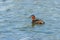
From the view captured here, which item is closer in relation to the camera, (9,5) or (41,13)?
(41,13)

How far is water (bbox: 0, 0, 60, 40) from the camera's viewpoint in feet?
49.0

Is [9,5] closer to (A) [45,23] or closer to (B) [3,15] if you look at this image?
(B) [3,15]

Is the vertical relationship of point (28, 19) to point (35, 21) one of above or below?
above

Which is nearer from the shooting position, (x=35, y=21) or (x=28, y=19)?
(x=35, y=21)

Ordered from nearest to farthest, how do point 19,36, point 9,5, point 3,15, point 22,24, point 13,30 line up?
point 19,36, point 13,30, point 22,24, point 3,15, point 9,5

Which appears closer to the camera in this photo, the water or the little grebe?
the water

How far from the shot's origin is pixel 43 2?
21.6 m

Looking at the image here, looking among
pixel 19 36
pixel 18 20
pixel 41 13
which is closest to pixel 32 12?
pixel 41 13

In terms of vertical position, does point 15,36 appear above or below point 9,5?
below

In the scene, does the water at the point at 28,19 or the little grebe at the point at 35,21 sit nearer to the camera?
the water at the point at 28,19

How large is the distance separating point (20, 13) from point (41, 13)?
1.15m

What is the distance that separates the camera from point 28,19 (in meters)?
18.0

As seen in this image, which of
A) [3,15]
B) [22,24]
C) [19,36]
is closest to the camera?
[19,36]

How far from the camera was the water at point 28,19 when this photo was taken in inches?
588
